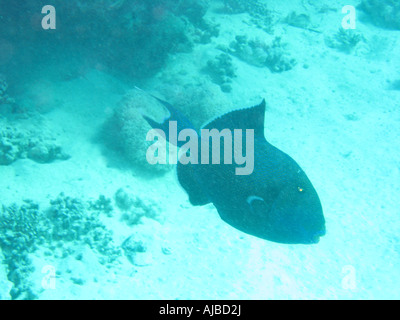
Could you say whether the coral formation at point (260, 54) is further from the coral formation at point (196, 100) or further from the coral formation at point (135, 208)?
the coral formation at point (135, 208)

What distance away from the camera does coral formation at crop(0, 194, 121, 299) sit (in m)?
3.24

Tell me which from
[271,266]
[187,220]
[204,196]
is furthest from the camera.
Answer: [187,220]

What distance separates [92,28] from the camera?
5.60 meters

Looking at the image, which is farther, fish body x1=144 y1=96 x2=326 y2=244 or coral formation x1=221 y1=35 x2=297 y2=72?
coral formation x1=221 y1=35 x2=297 y2=72

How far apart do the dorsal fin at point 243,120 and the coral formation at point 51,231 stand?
235 cm

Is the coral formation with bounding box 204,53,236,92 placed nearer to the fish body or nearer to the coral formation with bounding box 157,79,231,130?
the coral formation with bounding box 157,79,231,130

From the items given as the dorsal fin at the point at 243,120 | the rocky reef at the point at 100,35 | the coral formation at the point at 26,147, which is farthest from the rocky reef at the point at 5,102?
Answer: the dorsal fin at the point at 243,120

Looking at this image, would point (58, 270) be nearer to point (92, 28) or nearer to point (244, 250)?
point (244, 250)

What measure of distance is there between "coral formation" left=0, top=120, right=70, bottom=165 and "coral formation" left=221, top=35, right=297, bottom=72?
195 inches

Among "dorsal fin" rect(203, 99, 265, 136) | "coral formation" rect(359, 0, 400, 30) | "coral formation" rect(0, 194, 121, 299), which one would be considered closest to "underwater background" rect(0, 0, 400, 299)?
"coral formation" rect(0, 194, 121, 299)

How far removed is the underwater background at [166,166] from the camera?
10.8 ft
